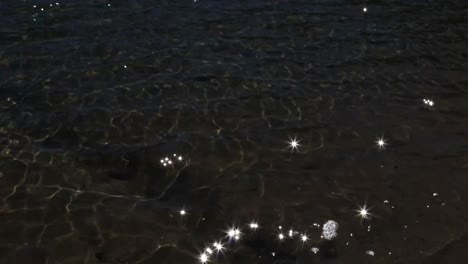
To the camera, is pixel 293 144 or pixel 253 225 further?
pixel 293 144

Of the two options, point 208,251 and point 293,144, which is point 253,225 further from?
point 293,144

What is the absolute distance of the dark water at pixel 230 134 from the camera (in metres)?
6.28

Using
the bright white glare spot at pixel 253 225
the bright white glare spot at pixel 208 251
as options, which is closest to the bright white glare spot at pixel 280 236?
the bright white glare spot at pixel 253 225

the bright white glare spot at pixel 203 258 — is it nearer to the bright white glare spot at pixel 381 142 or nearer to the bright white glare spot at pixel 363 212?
the bright white glare spot at pixel 363 212

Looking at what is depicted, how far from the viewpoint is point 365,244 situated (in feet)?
19.9

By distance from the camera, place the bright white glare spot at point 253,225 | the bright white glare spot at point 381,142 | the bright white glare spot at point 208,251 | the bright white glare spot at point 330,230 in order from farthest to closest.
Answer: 1. the bright white glare spot at point 381,142
2. the bright white glare spot at point 253,225
3. the bright white glare spot at point 330,230
4. the bright white glare spot at point 208,251

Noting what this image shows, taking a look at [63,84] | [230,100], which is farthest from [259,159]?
[63,84]

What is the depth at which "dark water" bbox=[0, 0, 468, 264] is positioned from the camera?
6.28 metres

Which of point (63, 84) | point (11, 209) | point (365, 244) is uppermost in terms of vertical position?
point (63, 84)

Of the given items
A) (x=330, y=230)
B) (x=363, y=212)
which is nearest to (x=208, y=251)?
(x=330, y=230)

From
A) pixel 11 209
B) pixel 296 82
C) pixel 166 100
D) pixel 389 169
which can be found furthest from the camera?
pixel 296 82

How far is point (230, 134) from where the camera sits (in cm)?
840

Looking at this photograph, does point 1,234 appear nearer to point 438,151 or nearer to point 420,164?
point 420,164

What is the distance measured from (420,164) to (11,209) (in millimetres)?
6563
